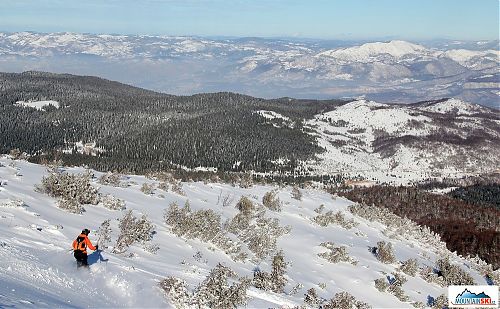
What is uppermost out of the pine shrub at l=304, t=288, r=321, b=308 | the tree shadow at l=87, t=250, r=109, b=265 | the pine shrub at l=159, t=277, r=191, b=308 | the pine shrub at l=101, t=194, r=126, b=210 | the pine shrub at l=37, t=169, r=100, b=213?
the pine shrub at l=37, t=169, r=100, b=213

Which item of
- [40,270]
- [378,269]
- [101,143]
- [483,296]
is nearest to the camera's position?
[40,270]

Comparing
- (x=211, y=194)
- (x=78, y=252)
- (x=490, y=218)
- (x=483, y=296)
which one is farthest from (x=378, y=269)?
(x=490, y=218)

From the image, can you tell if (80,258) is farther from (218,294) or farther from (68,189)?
(68,189)

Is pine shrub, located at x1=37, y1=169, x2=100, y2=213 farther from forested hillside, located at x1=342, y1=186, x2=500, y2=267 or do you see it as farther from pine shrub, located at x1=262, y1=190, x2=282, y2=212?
forested hillside, located at x1=342, y1=186, x2=500, y2=267

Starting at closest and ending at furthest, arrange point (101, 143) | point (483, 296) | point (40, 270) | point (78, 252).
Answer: point (40, 270), point (78, 252), point (483, 296), point (101, 143)

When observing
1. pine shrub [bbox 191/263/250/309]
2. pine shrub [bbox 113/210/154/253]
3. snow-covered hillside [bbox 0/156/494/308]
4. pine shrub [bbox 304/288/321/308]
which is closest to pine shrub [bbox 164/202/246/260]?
snow-covered hillside [bbox 0/156/494/308]

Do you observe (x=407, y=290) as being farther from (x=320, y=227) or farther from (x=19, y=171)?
(x=19, y=171)

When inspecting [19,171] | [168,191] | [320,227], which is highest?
[19,171]

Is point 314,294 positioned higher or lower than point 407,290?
Result: higher

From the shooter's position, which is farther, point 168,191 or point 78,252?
point 168,191
